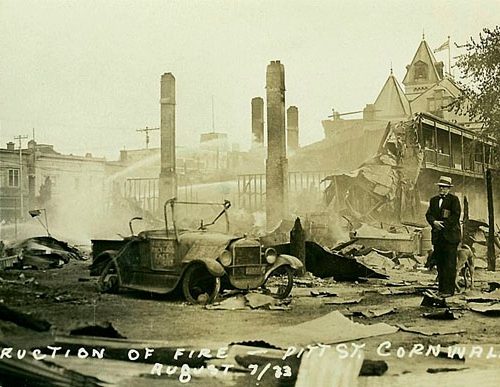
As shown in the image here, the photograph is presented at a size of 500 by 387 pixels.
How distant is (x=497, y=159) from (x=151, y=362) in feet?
15.6

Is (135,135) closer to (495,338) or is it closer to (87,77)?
(87,77)

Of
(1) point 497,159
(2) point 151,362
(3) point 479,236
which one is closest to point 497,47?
(1) point 497,159

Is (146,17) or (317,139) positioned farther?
(317,139)

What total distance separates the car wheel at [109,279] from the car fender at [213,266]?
2.19 feet

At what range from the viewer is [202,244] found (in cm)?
518

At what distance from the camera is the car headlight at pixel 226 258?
504 centimetres

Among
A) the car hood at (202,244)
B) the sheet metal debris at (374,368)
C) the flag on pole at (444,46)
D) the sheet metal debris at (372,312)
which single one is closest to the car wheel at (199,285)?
the car hood at (202,244)

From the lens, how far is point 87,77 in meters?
4.21

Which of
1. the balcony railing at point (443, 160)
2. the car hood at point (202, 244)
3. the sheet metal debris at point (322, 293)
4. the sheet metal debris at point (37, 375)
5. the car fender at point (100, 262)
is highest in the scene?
the balcony railing at point (443, 160)

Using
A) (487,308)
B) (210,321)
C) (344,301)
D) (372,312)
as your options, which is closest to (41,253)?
(210,321)

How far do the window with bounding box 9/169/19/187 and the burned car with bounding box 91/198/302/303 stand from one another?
1.17 meters

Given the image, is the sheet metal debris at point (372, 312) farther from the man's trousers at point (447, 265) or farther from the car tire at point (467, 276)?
the car tire at point (467, 276)

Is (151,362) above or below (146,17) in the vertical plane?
below

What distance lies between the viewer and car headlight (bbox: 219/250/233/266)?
16.5ft
